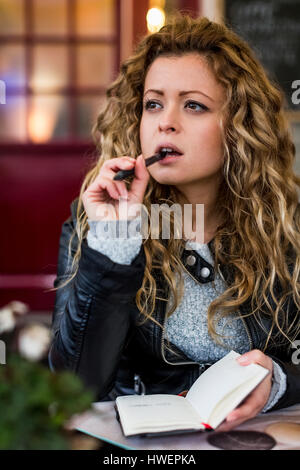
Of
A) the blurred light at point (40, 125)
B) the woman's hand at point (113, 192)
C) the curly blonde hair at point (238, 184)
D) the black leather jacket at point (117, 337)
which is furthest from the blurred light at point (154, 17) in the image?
the woman's hand at point (113, 192)

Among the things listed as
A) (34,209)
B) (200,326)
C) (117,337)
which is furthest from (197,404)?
(34,209)

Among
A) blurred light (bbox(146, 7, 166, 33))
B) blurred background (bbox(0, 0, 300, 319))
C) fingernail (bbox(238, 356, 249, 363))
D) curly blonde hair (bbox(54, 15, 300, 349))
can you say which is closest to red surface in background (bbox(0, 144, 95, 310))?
blurred background (bbox(0, 0, 300, 319))

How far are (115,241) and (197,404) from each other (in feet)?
1.03

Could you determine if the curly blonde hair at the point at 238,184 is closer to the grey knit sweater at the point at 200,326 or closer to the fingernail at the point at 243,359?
the grey knit sweater at the point at 200,326

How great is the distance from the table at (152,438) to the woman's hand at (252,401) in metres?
0.01

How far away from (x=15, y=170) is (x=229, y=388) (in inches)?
105

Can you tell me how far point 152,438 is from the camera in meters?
0.87

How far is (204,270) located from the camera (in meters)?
1.32

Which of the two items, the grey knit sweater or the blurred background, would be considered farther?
the blurred background

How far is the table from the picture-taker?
843 mm

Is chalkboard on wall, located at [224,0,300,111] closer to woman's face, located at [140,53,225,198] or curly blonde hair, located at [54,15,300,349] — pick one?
curly blonde hair, located at [54,15,300,349]

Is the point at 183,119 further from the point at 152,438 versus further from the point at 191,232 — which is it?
the point at 152,438

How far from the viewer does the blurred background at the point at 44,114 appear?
3.38m

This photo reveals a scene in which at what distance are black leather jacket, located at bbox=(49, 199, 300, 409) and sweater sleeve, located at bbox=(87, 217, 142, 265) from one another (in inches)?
0.5
